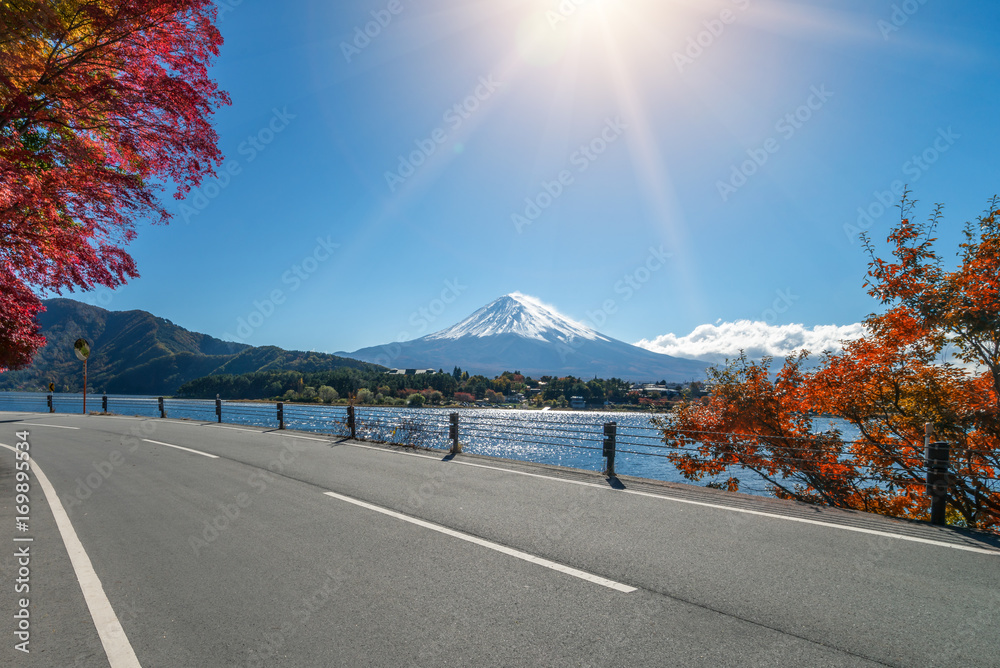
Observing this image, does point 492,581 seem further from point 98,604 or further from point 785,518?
point 785,518

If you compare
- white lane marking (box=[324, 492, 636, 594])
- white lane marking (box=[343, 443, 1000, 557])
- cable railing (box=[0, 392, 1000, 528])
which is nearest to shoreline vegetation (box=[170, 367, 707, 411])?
cable railing (box=[0, 392, 1000, 528])

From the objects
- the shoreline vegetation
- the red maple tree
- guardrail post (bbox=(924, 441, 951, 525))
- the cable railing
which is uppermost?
the red maple tree

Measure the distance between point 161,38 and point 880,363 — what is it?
1326 centimetres

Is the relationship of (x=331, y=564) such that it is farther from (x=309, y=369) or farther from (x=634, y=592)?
(x=309, y=369)

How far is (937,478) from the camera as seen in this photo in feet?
18.9

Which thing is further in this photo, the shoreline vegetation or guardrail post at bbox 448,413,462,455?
the shoreline vegetation

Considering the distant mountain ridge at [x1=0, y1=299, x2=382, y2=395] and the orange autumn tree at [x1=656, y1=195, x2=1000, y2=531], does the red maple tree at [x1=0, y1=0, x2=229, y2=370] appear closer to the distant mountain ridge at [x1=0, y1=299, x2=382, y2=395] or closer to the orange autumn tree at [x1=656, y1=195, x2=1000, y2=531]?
the orange autumn tree at [x1=656, y1=195, x2=1000, y2=531]

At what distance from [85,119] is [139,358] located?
589 feet

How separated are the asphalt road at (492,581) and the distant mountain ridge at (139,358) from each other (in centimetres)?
9820

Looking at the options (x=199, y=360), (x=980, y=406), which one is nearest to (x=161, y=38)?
(x=980, y=406)

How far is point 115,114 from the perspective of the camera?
5.03 m

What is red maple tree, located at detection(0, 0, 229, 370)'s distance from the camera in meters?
4.57

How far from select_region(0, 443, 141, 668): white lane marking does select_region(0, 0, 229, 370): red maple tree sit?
292 centimetres

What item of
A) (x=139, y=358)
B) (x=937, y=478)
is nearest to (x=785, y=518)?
(x=937, y=478)
